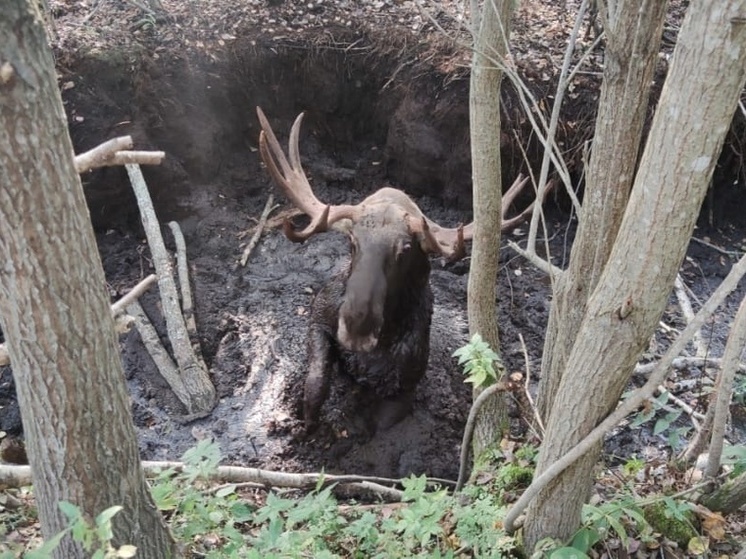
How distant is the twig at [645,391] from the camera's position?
191 cm

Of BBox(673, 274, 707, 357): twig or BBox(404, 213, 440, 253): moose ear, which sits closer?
BBox(404, 213, 440, 253): moose ear

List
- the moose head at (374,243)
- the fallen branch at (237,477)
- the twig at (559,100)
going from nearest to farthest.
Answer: the fallen branch at (237,477) < the twig at (559,100) < the moose head at (374,243)

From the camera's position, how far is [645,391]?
6.63 ft

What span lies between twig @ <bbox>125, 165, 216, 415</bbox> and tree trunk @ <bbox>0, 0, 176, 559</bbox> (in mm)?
2828

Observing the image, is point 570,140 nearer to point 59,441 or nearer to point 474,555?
point 474,555

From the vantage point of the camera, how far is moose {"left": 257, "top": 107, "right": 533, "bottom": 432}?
4.38m

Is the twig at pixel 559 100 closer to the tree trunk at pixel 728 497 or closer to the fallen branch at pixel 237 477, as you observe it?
the tree trunk at pixel 728 497

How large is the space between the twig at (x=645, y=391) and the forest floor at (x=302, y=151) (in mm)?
2712

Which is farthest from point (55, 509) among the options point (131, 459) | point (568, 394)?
point (568, 394)

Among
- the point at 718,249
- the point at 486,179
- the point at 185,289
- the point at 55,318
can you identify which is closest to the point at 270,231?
the point at 185,289

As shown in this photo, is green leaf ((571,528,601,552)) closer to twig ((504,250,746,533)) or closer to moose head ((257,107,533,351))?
twig ((504,250,746,533))

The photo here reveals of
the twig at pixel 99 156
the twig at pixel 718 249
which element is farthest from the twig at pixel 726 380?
the twig at pixel 718 249

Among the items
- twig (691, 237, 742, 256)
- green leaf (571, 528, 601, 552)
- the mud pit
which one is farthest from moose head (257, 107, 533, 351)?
twig (691, 237, 742, 256)

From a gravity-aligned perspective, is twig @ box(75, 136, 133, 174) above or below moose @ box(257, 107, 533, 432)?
above
